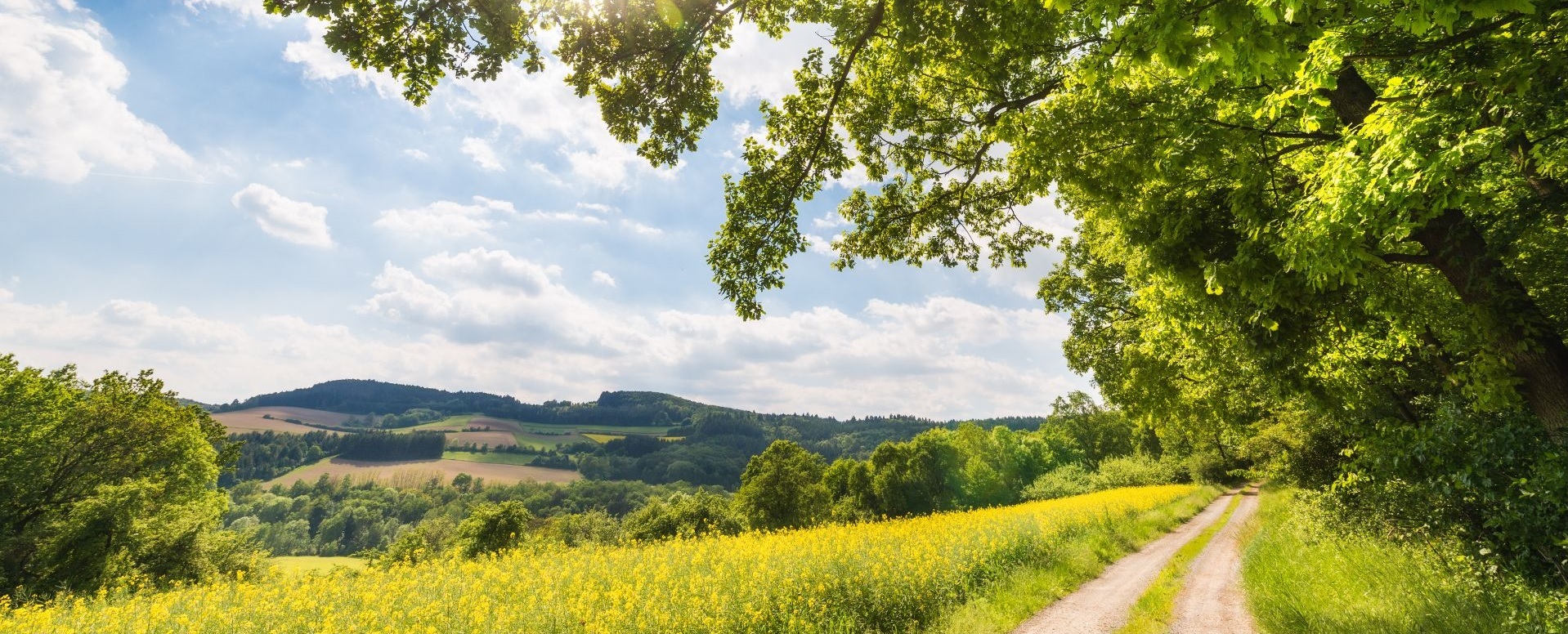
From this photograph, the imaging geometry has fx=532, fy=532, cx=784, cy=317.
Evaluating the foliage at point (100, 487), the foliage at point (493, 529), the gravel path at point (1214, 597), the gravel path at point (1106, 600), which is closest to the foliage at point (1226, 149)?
the gravel path at point (1214, 597)

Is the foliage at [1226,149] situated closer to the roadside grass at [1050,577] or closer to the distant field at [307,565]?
the roadside grass at [1050,577]

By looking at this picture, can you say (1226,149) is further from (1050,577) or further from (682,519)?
(682,519)

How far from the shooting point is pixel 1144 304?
938 centimetres

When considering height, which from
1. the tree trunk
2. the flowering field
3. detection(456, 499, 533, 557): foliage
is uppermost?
the tree trunk

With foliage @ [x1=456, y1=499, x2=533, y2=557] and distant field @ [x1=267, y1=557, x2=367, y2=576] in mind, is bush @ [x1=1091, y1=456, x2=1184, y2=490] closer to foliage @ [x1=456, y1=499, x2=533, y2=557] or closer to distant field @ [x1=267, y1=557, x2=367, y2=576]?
foliage @ [x1=456, y1=499, x2=533, y2=557]

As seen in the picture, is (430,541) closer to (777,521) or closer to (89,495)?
(89,495)

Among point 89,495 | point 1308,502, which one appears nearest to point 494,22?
point 1308,502

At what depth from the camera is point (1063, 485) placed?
1864 inches

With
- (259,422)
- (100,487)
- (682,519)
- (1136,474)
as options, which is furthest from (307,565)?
(259,422)

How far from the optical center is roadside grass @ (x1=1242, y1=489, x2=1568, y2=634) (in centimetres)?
616

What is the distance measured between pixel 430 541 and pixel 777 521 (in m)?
40.7

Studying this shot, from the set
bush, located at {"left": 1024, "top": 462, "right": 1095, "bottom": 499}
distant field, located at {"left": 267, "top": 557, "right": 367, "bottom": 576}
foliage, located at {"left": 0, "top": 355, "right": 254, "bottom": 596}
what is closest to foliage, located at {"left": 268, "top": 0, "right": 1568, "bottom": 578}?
distant field, located at {"left": 267, "top": 557, "right": 367, "bottom": 576}

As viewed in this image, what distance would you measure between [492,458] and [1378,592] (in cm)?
18723

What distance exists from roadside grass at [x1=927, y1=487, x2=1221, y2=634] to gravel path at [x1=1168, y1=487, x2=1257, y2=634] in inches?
78.1
